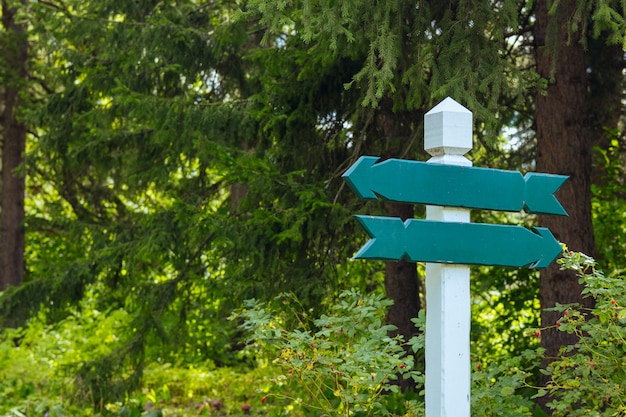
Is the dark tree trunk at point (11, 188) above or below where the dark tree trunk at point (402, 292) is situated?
above

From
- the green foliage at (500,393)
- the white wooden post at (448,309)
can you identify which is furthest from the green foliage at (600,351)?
the white wooden post at (448,309)

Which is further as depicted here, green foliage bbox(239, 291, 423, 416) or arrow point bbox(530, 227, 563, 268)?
green foliage bbox(239, 291, 423, 416)

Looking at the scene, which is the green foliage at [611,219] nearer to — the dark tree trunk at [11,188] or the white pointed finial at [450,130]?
the white pointed finial at [450,130]

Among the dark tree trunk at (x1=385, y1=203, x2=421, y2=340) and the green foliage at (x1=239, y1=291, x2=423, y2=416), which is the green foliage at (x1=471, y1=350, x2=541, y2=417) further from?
the dark tree trunk at (x1=385, y1=203, x2=421, y2=340)

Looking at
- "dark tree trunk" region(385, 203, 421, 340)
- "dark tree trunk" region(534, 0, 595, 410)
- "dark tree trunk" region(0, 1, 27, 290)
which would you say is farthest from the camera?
"dark tree trunk" region(0, 1, 27, 290)

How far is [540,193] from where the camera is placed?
9.86ft

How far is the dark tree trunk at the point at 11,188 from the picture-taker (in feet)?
46.6

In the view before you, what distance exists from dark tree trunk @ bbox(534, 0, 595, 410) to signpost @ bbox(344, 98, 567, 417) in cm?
329

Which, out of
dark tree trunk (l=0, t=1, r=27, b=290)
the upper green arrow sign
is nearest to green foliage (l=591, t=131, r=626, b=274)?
the upper green arrow sign

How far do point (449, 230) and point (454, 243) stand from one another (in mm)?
46

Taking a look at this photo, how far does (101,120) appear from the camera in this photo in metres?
9.49

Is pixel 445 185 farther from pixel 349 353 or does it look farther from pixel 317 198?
pixel 317 198

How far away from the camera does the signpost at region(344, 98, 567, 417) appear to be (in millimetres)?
2795

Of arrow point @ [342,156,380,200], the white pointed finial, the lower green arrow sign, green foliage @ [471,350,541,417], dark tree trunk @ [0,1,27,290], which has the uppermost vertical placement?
dark tree trunk @ [0,1,27,290]
